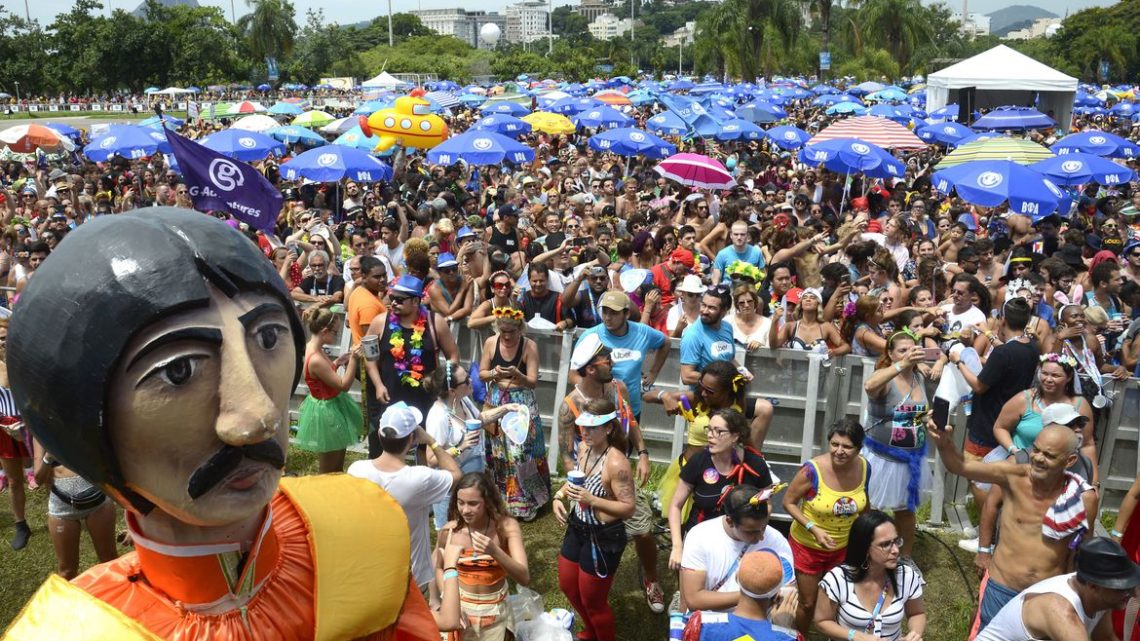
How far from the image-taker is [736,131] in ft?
64.2

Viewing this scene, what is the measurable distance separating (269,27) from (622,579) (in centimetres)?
7082

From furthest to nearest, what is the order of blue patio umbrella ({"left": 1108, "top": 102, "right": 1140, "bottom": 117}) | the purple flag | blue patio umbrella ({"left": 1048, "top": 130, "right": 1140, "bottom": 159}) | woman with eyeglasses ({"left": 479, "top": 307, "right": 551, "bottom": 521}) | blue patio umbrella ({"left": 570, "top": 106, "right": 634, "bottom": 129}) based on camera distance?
1. blue patio umbrella ({"left": 1108, "top": 102, "right": 1140, "bottom": 117})
2. blue patio umbrella ({"left": 570, "top": 106, "right": 634, "bottom": 129})
3. blue patio umbrella ({"left": 1048, "top": 130, "right": 1140, "bottom": 159})
4. the purple flag
5. woman with eyeglasses ({"left": 479, "top": 307, "right": 551, "bottom": 521})

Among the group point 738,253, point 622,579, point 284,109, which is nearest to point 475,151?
point 738,253

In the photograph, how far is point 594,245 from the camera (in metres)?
9.36

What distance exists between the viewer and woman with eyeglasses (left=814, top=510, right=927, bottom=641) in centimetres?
431

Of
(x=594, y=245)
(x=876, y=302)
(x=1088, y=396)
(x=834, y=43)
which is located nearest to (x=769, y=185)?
(x=594, y=245)

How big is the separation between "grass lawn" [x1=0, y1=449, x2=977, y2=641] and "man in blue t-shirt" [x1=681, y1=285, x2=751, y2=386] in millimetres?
1291

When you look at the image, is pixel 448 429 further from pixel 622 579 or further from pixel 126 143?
pixel 126 143

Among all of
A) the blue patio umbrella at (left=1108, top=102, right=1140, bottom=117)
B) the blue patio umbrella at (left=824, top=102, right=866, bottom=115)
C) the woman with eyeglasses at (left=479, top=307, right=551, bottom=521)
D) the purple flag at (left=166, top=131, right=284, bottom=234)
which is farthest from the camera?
the blue patio umbrella at (left=1108, top=102, right=1140, bottom=117)

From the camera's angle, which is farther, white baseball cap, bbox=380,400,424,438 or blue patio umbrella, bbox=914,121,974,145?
blue patio umbrella, bbox=914,121,974,145

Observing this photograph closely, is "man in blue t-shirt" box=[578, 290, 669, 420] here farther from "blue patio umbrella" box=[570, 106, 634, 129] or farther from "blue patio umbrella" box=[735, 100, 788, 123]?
"blue patio umbrella" box=[735, 100, 788, 123]

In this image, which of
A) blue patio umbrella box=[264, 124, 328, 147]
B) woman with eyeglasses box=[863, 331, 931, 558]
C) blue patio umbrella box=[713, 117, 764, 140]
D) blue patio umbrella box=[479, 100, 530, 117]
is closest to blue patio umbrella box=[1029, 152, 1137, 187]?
blue patio umbrella box=[713, 117, 764, 140]

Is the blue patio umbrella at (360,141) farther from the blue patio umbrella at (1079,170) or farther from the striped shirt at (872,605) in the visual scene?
the striped shirt at (872,605)

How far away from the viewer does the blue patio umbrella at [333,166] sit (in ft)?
42.3
